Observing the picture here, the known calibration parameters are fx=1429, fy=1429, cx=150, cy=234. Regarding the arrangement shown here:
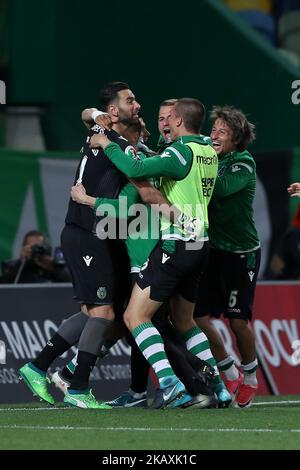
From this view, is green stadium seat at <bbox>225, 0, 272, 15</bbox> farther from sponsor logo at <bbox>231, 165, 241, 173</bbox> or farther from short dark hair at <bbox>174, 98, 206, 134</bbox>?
short dark hair at <bbox>174, 98, 206, 134</bbox>

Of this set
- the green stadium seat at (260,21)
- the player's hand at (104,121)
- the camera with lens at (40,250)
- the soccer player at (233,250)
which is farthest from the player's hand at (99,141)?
the green stadium seat at (260,21)

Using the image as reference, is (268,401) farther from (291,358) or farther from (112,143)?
(112,143)

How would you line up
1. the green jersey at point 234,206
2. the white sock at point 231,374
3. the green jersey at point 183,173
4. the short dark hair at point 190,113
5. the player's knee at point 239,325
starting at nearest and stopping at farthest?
the green jersey at point 183,173 → the short dark hair at point 190,113 → the green jersey at point 234,206 → the player's knee at point 239,325 → the white sock at point 231,374

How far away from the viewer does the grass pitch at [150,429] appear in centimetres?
781

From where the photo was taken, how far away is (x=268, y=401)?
12.3 m

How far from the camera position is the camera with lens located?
13812mm

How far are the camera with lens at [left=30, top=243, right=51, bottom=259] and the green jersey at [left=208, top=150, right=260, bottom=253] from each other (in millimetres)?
3260

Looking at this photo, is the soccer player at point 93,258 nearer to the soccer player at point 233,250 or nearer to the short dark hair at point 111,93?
the short dark hair at point 111,93

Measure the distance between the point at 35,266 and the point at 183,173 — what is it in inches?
175

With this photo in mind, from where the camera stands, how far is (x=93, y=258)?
396 inches

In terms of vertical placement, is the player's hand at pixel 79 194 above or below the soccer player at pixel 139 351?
above

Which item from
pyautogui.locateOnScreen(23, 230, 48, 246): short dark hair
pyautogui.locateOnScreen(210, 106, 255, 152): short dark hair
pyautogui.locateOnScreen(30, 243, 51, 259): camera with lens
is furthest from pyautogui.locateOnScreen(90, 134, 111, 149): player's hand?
pyautogui.locateOnScreen(23, 230, 48, 246): short dark hair

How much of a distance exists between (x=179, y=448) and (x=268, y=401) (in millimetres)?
4701

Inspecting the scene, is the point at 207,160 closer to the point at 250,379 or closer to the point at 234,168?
the point at 234,168
